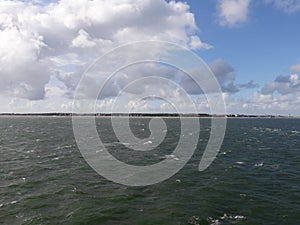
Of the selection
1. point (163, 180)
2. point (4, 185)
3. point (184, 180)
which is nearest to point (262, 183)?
point (184, 180)

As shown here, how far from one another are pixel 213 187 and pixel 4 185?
24364mm

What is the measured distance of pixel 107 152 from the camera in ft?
198

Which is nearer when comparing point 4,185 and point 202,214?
point 202,214

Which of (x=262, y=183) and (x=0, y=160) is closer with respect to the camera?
(x=262, y=183)

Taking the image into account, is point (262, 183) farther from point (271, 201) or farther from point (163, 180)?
point (163, 180)

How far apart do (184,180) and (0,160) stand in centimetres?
3236

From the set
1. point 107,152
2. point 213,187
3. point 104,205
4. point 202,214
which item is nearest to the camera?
point 202,214

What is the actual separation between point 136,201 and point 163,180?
912 centimetres

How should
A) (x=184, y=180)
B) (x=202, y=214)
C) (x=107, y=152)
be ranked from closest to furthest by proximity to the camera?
(x=202, y=214) → (x=184, y=180) → (x=107, y=152)

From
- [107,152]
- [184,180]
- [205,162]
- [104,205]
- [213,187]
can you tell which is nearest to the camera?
[104,205]

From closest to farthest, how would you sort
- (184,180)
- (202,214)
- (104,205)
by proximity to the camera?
(202,214)
(104,205)
(184,180)

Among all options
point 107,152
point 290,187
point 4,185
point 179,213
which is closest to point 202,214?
point 179,213

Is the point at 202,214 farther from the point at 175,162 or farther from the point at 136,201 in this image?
the point at 175,162

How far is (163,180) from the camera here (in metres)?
37.8
